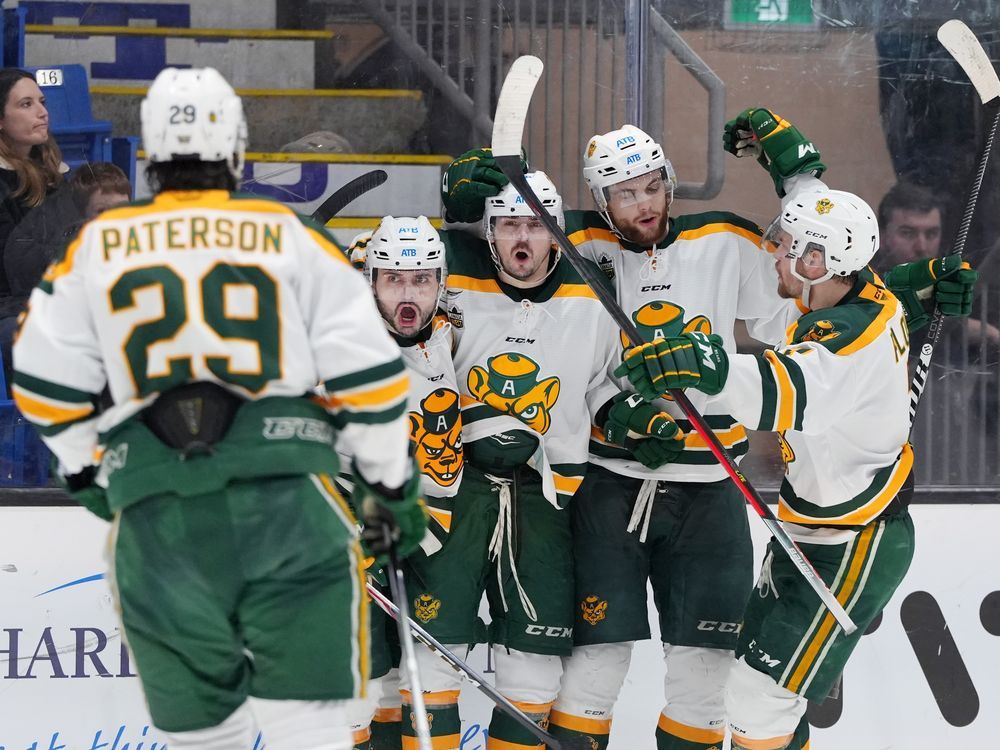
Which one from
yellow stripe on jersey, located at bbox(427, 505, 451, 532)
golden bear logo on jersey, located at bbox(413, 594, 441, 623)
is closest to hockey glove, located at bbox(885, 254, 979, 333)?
yellow stripe on jersey, located at bbox(427, 505, 451, 532)

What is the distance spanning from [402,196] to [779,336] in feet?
3.16

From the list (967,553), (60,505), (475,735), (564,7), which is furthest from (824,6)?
(60,505)

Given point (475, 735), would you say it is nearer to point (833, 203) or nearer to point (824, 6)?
point (833, 203)

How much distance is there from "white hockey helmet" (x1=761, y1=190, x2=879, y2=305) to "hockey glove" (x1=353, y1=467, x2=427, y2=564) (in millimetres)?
948

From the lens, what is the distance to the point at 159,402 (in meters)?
1.89

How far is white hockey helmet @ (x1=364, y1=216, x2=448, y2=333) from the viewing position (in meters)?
2.72

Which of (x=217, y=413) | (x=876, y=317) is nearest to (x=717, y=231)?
(x=876, y=317)

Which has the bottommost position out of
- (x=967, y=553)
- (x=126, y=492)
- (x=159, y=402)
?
(x=967, y=553)

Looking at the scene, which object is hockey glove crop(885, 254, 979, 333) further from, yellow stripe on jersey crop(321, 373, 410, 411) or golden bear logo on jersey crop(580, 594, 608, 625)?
yellow stripe on jersey crop(321, 373, 410, 411)

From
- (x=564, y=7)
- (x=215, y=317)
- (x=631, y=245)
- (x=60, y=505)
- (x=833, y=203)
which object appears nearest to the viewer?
(x=215, y=317)

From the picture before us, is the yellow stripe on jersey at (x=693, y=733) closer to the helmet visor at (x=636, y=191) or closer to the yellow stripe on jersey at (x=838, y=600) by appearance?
the yellow stripe on jersey at (x=838, y=600)

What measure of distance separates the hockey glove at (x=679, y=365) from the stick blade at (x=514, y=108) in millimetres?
448

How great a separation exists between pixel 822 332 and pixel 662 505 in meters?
0.56

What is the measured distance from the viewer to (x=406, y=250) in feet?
8.93
